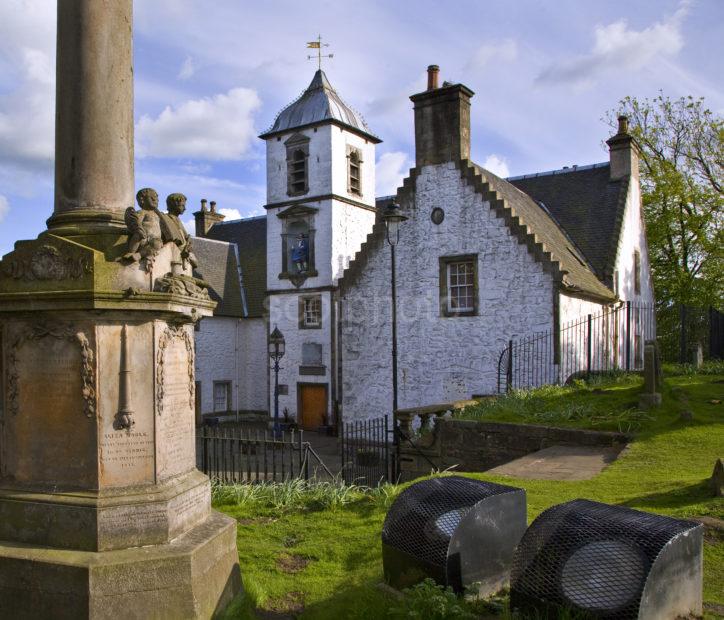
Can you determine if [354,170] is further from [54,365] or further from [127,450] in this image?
[127,450]

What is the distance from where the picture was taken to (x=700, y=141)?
31.2 m

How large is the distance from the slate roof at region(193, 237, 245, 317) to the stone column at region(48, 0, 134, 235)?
2686cm

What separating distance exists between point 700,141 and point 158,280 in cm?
3265

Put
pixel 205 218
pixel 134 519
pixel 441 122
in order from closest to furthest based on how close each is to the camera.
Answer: pixel 134 519 → pixel 441 122 → pixel 205 218

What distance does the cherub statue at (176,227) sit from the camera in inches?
203

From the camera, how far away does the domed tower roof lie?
29375mm

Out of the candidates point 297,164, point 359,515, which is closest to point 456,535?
point 359,515

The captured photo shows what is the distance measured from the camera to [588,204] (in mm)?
25750

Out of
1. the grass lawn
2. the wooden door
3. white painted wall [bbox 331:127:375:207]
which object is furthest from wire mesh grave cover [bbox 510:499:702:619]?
white painted wall [bbox 331:127:375:207]

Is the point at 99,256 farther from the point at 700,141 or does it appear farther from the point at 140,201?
the point at 700,141

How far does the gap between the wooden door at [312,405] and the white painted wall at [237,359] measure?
4010 millimetres

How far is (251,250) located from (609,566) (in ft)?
107

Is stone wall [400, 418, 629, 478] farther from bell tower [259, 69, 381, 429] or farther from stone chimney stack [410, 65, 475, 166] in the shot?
bell tower [259, 69, 381, 429]

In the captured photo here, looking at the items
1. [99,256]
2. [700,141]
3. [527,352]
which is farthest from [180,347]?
[700,141]
